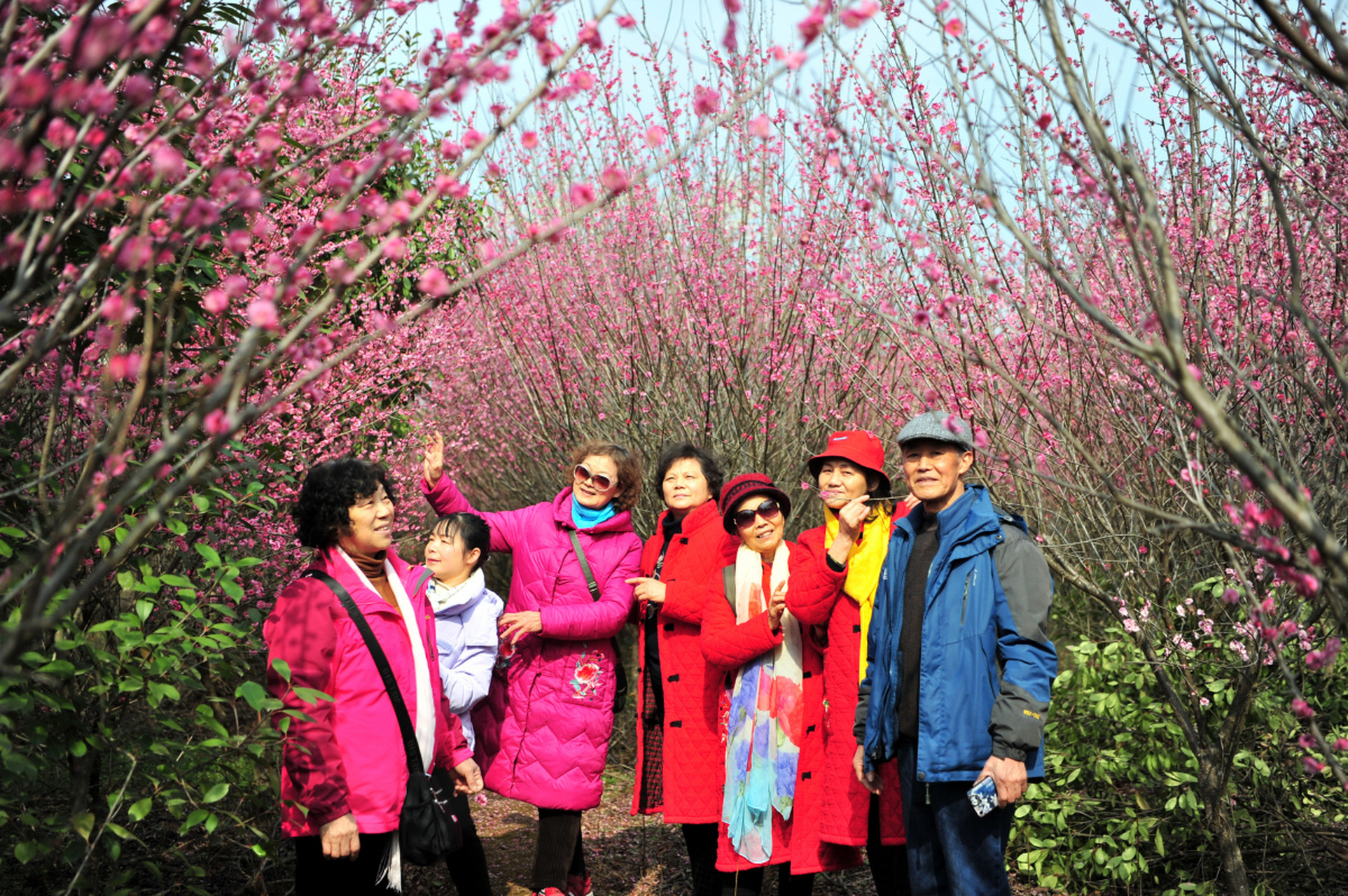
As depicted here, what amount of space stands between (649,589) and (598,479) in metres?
0.52

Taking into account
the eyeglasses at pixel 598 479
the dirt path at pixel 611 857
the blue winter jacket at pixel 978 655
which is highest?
the eyeglasses at pixel 598 479

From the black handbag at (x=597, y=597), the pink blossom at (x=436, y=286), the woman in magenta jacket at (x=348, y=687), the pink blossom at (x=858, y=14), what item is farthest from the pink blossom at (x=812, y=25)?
the black handbag at (x=597, y=597)

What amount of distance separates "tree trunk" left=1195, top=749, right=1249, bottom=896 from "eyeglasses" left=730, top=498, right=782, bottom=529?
1996 mm

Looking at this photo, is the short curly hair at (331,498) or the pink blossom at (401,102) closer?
the pink blossom at (401,102)

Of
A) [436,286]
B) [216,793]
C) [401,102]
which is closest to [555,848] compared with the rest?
[216,793]

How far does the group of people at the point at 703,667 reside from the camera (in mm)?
2926

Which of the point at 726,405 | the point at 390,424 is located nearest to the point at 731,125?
the point at 726,405

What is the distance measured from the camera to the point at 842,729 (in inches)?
Result: 144

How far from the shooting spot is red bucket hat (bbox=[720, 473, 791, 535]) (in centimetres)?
395

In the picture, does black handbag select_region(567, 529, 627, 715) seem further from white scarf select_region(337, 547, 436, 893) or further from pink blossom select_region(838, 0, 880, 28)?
pink blossom select_region(838, 0, 880, 28)

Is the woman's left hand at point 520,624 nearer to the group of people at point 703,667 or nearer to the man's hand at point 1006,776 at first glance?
the group of people at point 703,667

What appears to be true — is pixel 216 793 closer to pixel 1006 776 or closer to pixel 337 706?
pixel 337 706

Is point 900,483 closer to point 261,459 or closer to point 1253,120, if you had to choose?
point 1253,120

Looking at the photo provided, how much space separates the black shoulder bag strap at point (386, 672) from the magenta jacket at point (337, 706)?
17 millimetres
